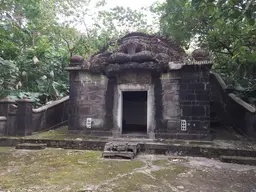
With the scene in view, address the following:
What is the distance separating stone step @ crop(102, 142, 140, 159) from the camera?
228 inches

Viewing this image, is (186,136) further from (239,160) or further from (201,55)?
(201,55)

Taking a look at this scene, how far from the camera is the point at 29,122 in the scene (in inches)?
317

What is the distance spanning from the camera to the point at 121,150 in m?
6.00

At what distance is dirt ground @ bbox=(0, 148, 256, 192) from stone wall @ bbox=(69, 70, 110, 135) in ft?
6.23

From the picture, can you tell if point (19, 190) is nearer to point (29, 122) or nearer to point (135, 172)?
point (135, 172)

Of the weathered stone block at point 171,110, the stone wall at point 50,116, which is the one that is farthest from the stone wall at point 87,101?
the weathered stone block at point 171,110

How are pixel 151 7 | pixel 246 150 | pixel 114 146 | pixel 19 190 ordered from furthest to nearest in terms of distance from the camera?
pixel 151 7, pixel 114 146, pixel 246 150, pixel 19 190

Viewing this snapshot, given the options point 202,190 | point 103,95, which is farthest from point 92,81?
point 202,190

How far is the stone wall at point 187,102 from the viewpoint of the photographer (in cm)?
713

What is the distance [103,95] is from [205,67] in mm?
3587

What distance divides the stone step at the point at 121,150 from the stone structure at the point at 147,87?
4.75ft

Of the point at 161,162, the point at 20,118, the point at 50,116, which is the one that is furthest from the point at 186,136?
the point at 20,118

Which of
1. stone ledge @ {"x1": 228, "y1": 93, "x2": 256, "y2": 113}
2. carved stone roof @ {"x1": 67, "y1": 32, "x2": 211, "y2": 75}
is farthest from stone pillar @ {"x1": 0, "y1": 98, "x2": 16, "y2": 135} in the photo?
stone ledge @ {"x1": 228, "y1": 93, "x2": 256, "y2": 113}

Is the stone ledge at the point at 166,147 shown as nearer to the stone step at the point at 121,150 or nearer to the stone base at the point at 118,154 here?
the stone step at the point at 121,150
